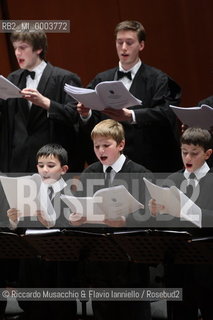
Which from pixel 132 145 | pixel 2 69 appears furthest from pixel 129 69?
pixel 2 69

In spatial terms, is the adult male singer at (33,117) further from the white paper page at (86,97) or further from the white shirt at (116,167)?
the white shirt at (116,167)

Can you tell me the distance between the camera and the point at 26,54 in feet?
18.4

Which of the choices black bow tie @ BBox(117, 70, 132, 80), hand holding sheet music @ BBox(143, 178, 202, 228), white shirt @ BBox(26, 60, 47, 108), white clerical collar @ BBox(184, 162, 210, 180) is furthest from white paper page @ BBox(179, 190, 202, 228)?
white shirt @ BBox(26, 60, 47, 108)

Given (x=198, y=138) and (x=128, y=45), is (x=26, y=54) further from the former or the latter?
(x=198, y=138)

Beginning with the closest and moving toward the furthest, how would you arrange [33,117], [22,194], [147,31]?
[22,194] < [33,117] < [147,31]

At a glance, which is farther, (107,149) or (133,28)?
(133,28)

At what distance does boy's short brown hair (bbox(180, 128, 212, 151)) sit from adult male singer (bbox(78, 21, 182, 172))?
0.47 m

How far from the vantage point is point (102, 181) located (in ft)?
16.6

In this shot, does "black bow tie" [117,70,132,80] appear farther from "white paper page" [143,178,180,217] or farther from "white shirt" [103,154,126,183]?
"white paper page" [143,178,180,217]

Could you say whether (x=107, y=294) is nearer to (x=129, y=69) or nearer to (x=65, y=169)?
(x=65, y=169)

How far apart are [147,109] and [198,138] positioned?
55 cm

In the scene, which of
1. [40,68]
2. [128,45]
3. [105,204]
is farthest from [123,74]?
[105,204]

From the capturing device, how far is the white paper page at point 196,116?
4.96 meters

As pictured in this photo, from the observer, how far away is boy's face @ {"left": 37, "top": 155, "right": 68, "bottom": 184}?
16.5 ft
